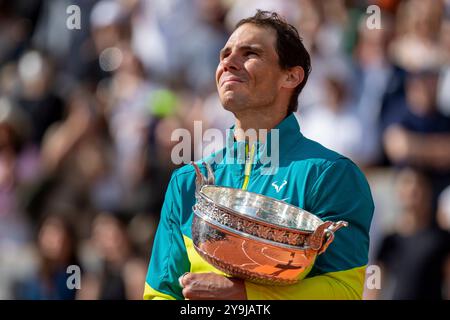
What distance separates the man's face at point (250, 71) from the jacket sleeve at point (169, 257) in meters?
0.35

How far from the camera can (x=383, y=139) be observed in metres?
6.30

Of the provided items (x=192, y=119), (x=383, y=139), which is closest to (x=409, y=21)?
(x=383, y=139)

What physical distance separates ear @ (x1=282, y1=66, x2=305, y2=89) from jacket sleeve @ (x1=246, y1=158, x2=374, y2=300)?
37cm

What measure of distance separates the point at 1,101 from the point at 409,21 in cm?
322

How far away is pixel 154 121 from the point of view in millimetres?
6996

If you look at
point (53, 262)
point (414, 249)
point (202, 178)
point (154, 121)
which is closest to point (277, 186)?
point (202, 178)

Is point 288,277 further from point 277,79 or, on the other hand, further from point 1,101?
point 1,101

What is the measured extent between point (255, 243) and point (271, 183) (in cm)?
33

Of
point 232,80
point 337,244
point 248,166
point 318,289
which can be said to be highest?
point 232,80

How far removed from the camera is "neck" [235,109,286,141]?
302cm

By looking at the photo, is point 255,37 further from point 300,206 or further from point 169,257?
point 169,257

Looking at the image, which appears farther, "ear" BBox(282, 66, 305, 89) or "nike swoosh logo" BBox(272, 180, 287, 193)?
"ear" BBox(282, 66, 305, 89)

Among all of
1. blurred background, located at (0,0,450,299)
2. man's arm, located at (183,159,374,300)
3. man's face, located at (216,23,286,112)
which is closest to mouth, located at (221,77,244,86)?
man's face, located at (216,23,286,112)

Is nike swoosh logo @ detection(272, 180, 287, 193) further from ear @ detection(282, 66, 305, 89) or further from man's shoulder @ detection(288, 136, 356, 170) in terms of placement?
ear @ detection(282, 66, 305, 89)
